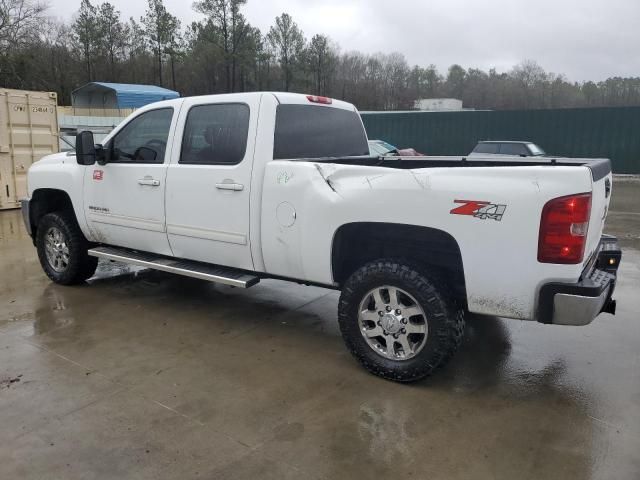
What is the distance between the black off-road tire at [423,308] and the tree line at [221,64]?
47003 mm

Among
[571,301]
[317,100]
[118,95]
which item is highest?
[118,95]

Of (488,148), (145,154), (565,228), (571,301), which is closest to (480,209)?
(565,228)

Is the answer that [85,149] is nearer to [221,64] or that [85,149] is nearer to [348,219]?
[348,219]

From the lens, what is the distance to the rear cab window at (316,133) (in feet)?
14.1

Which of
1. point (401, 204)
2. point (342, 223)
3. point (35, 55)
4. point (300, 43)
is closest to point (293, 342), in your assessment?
point (342, 223)

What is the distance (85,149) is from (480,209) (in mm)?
3720

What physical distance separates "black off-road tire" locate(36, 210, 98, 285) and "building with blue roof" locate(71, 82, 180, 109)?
30.9 m

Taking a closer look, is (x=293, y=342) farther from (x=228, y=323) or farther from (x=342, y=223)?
(x=342, y=223)

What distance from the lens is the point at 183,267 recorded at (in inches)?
186

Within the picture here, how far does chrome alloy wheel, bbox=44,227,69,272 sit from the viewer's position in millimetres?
5848

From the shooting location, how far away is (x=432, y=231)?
340cm

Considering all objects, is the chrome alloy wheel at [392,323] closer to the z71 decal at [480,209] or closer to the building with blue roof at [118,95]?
the z71 decal at [480,209]

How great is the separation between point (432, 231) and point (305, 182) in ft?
3.22

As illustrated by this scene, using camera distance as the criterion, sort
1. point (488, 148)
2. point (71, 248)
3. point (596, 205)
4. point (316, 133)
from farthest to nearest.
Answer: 1. point (488, 148)
2. point (71, 248)
3. point (316, 133)
4. point (596, 205)
